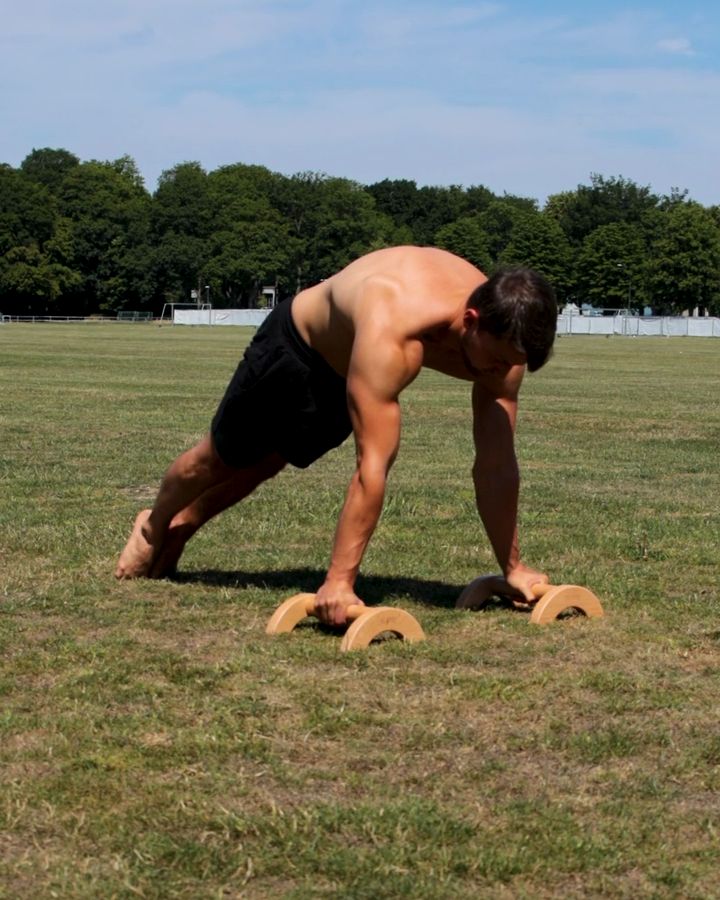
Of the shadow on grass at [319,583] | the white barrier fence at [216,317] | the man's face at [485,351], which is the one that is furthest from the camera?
the white barrier fence at [216,317]

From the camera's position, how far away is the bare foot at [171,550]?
729cm

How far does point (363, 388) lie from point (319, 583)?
1.89 meters

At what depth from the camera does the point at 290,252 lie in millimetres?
139750

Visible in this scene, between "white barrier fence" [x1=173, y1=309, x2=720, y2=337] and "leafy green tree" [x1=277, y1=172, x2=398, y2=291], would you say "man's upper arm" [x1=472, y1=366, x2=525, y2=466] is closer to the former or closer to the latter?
"white barrier fence" [x1=173, y1=309, x2=720, y2=337]

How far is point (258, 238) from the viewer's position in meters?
137

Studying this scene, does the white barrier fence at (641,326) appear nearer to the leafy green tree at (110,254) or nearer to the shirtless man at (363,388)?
the leafy green tree at (110,254)

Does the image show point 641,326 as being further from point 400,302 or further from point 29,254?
point 400,302

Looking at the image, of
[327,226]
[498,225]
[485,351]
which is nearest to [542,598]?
[485,351]

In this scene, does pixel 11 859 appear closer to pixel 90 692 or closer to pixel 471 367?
pixel 90 692

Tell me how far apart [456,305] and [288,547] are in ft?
10.3

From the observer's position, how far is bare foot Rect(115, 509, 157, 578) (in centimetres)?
729

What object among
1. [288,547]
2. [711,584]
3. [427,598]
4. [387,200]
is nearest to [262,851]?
[427,598]

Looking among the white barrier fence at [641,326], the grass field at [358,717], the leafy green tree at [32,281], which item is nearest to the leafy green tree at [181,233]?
the leafy green tree at [32,281]

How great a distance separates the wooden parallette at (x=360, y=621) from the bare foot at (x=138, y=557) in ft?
4.60
